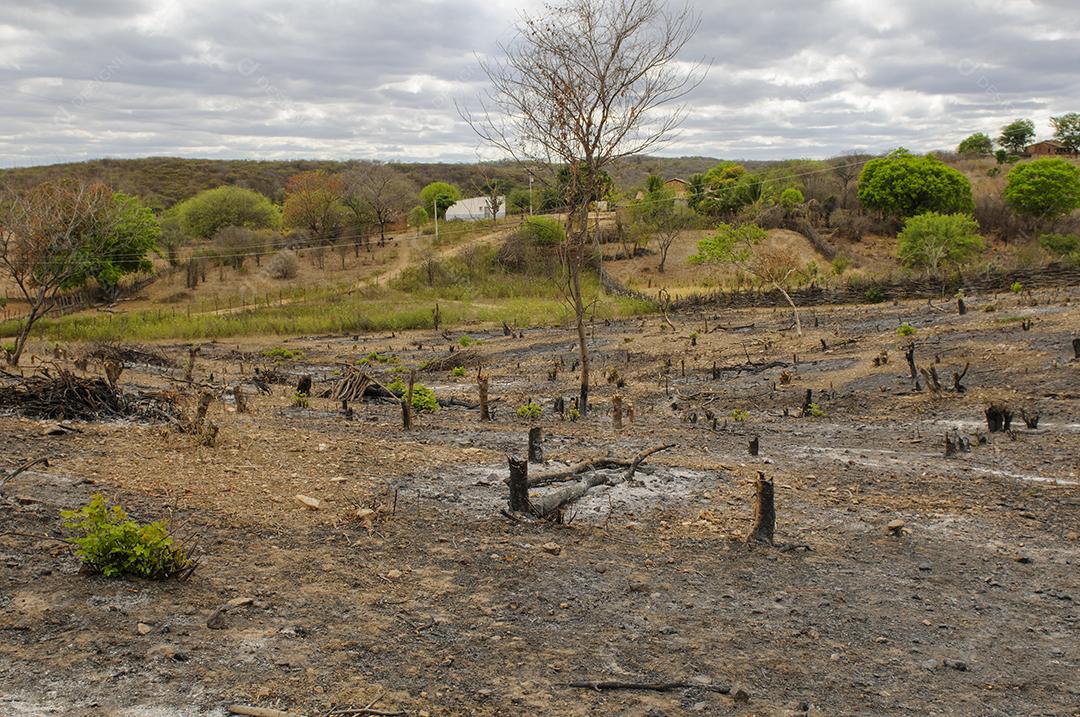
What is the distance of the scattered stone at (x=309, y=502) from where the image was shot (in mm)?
7254

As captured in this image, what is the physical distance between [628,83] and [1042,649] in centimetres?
931

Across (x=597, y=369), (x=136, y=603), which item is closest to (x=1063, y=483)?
(x=136, y=603)

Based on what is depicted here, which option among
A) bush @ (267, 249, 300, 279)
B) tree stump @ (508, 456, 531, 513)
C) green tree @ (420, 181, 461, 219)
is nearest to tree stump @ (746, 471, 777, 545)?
tree stump @ (508, 456, 531, 513)

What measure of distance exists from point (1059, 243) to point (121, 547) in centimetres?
4388

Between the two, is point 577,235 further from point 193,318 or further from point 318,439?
point 193,318

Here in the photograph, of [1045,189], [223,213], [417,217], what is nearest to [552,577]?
[417,217]

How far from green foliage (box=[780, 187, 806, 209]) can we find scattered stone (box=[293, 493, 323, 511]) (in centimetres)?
4265

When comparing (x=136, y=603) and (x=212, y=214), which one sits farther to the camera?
(x=212, y=214)

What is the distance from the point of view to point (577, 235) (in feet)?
44.4

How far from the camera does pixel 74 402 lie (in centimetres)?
1033

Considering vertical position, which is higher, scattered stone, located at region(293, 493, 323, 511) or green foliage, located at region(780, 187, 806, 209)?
green foliage, located at region(780, 187, 806, 209)

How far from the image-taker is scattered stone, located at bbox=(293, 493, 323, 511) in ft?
23.8

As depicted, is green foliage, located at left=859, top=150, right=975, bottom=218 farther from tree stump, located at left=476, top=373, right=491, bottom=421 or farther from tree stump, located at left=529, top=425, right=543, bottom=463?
tree stump, located at left=529, top=425, right=543, bottom=463

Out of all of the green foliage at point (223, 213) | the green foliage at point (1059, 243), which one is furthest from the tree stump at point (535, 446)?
the green foliage at point (223, 213)
